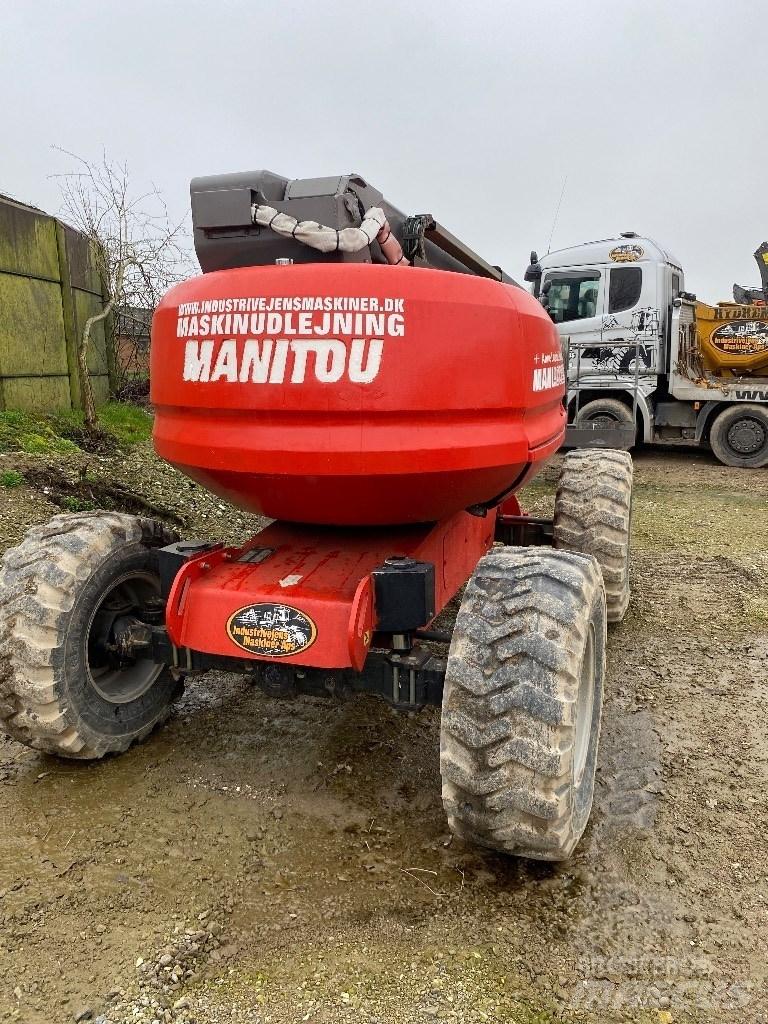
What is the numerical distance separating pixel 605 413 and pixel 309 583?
28.8 feet

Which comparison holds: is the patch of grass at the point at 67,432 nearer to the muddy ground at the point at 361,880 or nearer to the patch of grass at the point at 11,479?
the patch of grass at the point at 11,479

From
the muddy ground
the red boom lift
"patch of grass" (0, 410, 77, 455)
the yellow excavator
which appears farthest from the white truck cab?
the red boom lift

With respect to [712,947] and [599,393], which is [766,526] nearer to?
[599,393]

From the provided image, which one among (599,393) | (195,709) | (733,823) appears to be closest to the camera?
(733,823)

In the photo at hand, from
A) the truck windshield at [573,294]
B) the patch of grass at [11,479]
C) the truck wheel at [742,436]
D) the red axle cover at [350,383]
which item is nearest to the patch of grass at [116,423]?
the patch of grass at [11,479]

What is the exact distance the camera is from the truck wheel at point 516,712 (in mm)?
2213

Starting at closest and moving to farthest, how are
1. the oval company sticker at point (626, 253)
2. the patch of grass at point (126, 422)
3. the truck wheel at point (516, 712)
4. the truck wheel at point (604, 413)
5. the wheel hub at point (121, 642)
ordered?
the truck wheel at point (516, 712) → the wheel hub at point (121, 642) → the patch of grass at point (126, 422) → the oval company sticker at point (626, 253) → the truck wheel at point (604, 413)

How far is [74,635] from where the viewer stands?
2830 millimetres

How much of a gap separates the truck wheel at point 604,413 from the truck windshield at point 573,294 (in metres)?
1.17

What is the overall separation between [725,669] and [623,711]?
2.59 feet

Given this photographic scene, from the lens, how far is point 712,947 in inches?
86.4

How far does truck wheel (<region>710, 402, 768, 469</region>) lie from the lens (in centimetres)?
1037

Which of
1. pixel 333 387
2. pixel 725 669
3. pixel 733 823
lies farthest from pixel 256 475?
pixel 725 669

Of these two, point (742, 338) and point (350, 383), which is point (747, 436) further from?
point (350, 383)
